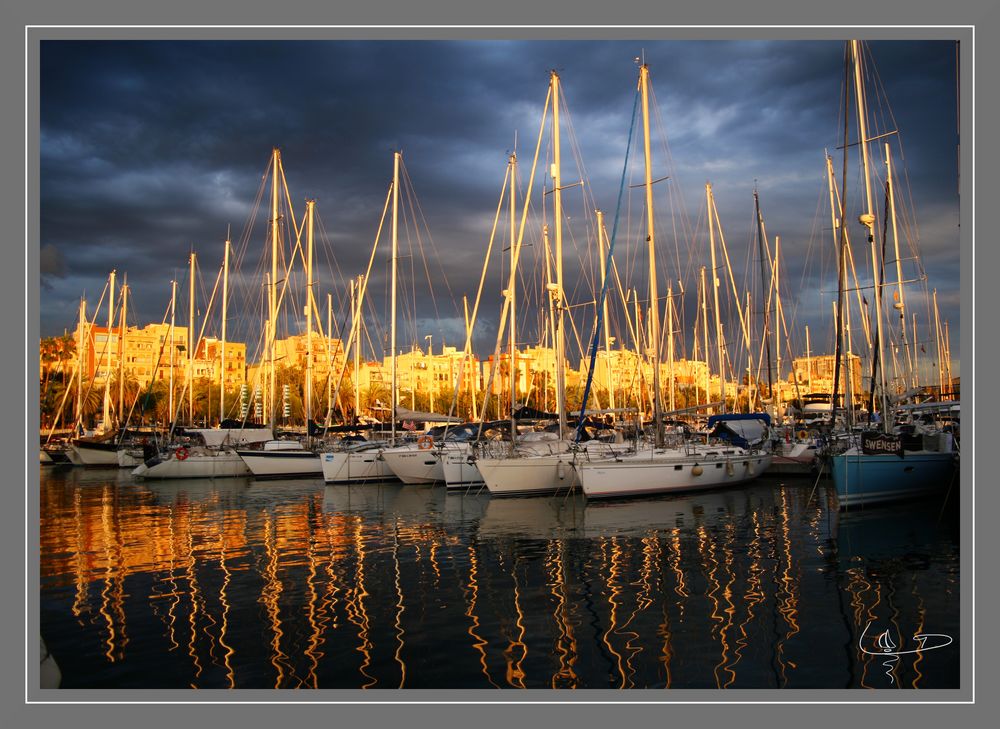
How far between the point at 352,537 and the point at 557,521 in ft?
18.5

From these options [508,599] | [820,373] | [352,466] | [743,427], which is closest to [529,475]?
[352,466]

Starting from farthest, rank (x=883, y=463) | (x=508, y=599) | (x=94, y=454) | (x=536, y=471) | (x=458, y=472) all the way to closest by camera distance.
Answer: (x=94, y=454) → (x=458, y=472) → (x=536, y=471) → (x=883, y=463) → (x=508, y=599)

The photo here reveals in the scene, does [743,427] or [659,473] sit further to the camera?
[743,427]

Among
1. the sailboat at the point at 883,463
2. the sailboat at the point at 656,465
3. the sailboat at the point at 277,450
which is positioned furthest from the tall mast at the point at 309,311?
the sailboat at the point at 883,463

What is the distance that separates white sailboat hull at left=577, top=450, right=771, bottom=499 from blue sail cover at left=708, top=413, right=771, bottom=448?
29.0 ft

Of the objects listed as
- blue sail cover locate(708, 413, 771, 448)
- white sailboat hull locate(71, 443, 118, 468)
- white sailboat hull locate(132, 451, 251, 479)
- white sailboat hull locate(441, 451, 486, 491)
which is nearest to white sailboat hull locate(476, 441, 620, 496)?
white sailboat hull locate(441, 451, 486, 491)

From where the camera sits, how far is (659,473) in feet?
83.1

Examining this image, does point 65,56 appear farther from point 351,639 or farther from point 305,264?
point 305,264

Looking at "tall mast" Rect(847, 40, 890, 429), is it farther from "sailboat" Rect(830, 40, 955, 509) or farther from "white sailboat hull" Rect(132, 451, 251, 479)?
"white sailboat hull" Rect(132, 451, 251, 479)

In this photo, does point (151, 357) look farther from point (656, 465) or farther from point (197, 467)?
point (656, 465)

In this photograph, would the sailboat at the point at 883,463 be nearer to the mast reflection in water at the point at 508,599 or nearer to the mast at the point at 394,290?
the mast reflection in water at the point at 508,599

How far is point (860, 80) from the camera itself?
2153cm

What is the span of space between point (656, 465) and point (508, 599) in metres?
14.7
